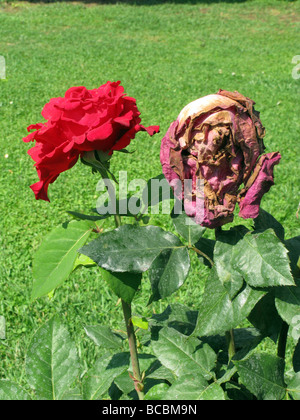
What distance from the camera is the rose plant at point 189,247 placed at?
684 millimetres

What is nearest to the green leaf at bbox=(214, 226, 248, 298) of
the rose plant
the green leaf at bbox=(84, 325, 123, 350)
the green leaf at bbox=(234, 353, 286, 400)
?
the rose plant

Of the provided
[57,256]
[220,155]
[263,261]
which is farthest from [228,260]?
[57,256]

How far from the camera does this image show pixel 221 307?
0.76 metres

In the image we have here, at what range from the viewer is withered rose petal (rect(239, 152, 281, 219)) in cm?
69

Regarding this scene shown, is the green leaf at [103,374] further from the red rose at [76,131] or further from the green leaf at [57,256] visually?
the red rose at [76,131]

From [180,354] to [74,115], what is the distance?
0.48 meters

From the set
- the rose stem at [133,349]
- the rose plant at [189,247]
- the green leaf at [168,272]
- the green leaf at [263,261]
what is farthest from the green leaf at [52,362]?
the green leaf at [263,261]

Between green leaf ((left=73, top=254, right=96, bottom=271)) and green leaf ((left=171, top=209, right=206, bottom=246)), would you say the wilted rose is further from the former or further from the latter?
green leaf ((left=73, top=254, right=96, bottom=271))

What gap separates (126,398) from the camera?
102cm

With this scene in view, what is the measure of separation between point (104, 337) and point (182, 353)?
24 centimetres

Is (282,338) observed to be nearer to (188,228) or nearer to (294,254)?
(294,254)

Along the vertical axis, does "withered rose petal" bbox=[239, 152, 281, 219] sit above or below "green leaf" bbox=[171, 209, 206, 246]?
above
